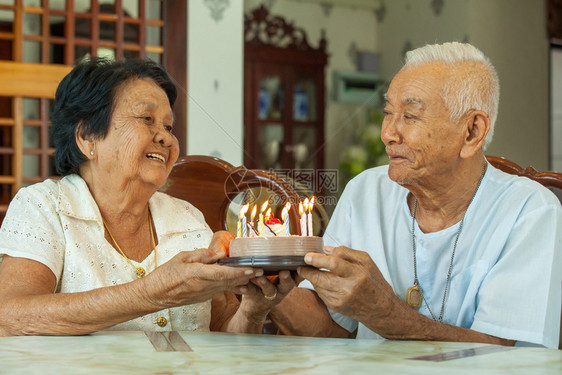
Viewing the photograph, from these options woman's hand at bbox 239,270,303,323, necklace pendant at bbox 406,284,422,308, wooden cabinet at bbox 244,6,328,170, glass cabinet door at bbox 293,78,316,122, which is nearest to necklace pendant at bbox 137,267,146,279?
woman's hand at bbox 239,270,303,323

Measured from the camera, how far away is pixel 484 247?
1.57m

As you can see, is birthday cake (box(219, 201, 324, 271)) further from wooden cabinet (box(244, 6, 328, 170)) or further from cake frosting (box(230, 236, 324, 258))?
wooden cabinet (box(244, 6, 328, 170))

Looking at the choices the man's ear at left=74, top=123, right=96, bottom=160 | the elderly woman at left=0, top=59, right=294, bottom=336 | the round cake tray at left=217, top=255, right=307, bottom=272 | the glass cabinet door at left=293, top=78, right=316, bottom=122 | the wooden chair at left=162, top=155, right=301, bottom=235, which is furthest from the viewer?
the glass cabinet door at left=293, top=78, right=316, bottom=122

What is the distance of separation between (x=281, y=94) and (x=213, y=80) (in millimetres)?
2700

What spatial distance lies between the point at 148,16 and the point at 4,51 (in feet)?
7.80

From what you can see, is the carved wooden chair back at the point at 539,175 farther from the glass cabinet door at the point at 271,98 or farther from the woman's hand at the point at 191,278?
the glass cabinet door at the point at 271,98

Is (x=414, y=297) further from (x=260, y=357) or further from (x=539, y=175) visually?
(x=260, y=357)

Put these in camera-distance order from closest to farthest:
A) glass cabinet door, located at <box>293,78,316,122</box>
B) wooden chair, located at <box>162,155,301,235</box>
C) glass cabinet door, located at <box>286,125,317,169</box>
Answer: wooden chair, located at <box>162,155,301,235</box> < glass cabinet door, located at <box>286,125,317,169</box> < glass cabinet door, located at <box>293,78,316,122</box>

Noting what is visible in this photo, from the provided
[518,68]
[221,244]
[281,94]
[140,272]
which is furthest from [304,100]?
[221,244]

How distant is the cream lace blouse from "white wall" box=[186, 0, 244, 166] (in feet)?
5.98

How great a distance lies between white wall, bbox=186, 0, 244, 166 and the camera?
356 cm

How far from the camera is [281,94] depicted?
6262 mm

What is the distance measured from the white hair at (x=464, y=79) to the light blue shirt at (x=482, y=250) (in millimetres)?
171

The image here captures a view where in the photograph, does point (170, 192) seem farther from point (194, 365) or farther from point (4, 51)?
point (4, 51)
